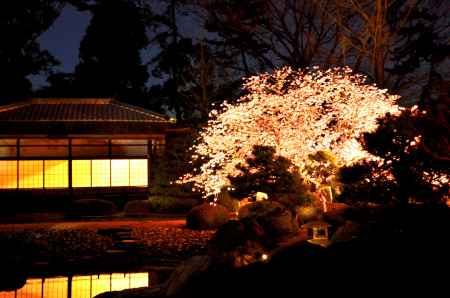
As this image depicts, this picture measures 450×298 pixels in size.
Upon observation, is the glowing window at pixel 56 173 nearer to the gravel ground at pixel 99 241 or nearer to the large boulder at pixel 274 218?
the gravel ground at pixel 99 241

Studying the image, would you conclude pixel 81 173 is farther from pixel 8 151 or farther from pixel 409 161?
pixel 409 161

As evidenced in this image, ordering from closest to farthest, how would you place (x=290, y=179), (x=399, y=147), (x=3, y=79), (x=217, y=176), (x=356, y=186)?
(x=399, y=147) < (x=356, y=186) < (x=290, y=179) < (x=217, y=176) < (x=3, y=79)

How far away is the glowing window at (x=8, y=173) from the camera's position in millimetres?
25062

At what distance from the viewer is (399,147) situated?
12086 millimetres

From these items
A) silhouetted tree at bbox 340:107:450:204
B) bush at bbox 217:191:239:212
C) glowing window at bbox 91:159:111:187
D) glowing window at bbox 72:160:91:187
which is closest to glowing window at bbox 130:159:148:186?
glowing window at bbox 91:159:111:187

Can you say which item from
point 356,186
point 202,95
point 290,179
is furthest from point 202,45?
point 356,186

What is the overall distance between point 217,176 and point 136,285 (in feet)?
28.5

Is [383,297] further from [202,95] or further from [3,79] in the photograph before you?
[3,79]

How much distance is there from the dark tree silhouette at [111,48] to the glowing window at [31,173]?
37.5 ft

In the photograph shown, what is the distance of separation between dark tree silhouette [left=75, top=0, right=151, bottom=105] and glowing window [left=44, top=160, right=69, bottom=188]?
11.1m

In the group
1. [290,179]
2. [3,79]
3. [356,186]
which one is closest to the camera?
[356,186]

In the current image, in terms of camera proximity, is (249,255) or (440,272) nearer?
(440,272)

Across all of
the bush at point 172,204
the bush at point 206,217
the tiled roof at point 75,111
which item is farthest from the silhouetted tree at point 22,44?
the bush at point 206,217

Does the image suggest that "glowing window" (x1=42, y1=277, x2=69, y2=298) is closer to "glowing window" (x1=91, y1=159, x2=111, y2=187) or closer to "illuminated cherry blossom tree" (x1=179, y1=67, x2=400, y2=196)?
"illuminated cherry blossom tree" (x1=179, y1=67, x2=400, y2=196)
